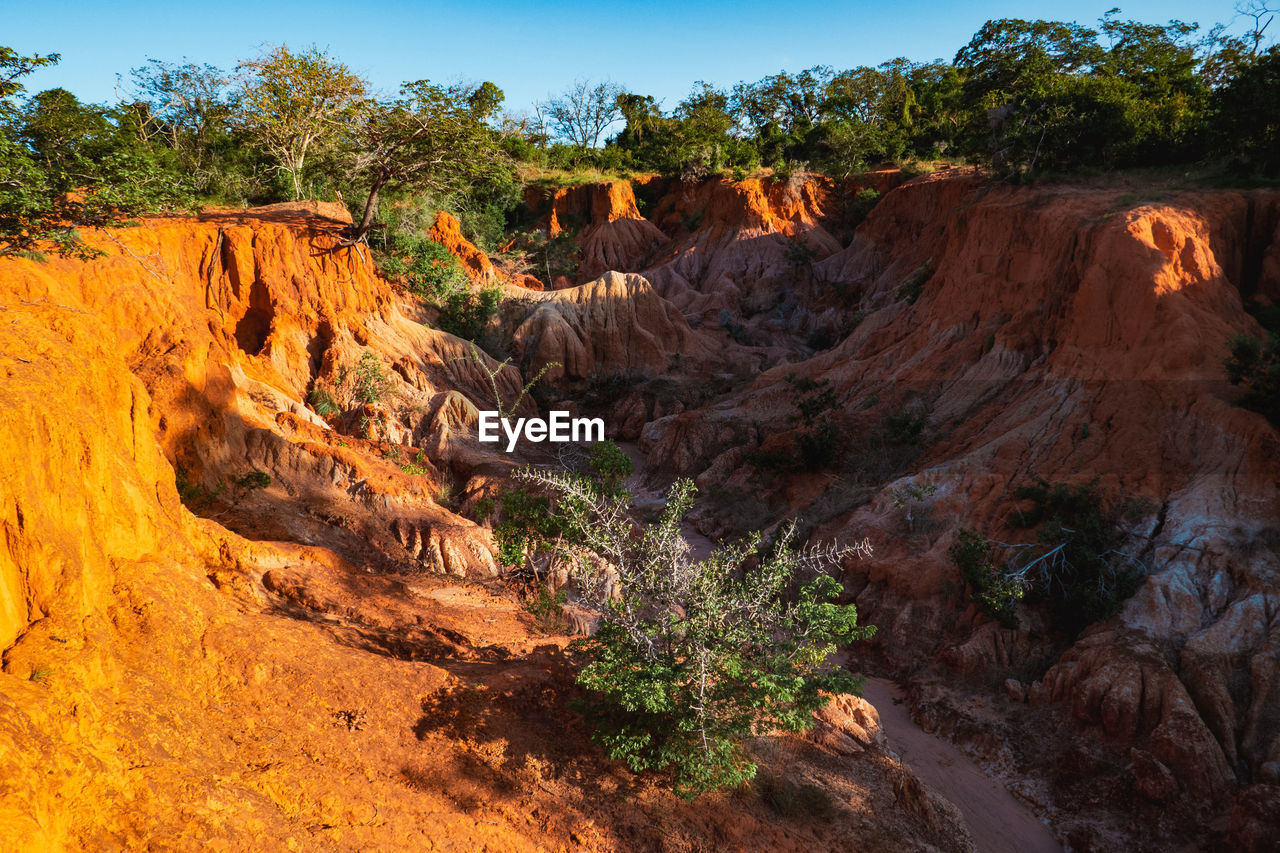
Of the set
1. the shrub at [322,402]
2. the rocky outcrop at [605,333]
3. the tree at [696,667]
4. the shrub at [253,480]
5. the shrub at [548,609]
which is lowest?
the shrub at [548,609]

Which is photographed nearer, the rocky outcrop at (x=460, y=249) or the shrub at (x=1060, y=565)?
the shrub at (x=1060, y=565)

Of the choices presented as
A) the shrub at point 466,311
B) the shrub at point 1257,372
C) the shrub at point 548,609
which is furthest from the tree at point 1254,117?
the shrub at point 466,311

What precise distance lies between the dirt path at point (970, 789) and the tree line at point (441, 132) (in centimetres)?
1304

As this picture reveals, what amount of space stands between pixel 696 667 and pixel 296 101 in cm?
2113

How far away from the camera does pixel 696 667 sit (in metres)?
6.34

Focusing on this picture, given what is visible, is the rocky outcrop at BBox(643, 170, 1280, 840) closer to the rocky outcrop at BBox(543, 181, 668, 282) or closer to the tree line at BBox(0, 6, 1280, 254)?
the tree line at BBox(0, 6, 1280, 254)

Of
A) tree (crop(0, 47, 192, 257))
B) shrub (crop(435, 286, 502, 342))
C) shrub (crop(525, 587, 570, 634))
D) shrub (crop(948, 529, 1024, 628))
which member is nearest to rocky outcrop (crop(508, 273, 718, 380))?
shrub (crop(435, 286, 502, 342))

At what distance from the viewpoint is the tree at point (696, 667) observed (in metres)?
6.14

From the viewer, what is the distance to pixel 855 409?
1961 cm

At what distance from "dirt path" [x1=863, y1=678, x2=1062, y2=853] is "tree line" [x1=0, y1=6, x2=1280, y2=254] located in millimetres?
13043

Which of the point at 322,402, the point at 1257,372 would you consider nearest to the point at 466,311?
the point at 322,402

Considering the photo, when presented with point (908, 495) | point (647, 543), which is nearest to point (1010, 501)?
point (908, 495)

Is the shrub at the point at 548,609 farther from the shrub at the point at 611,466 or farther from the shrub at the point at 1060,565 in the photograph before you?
the shrub at the point at 1060,565

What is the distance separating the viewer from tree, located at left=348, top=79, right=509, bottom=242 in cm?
1989
